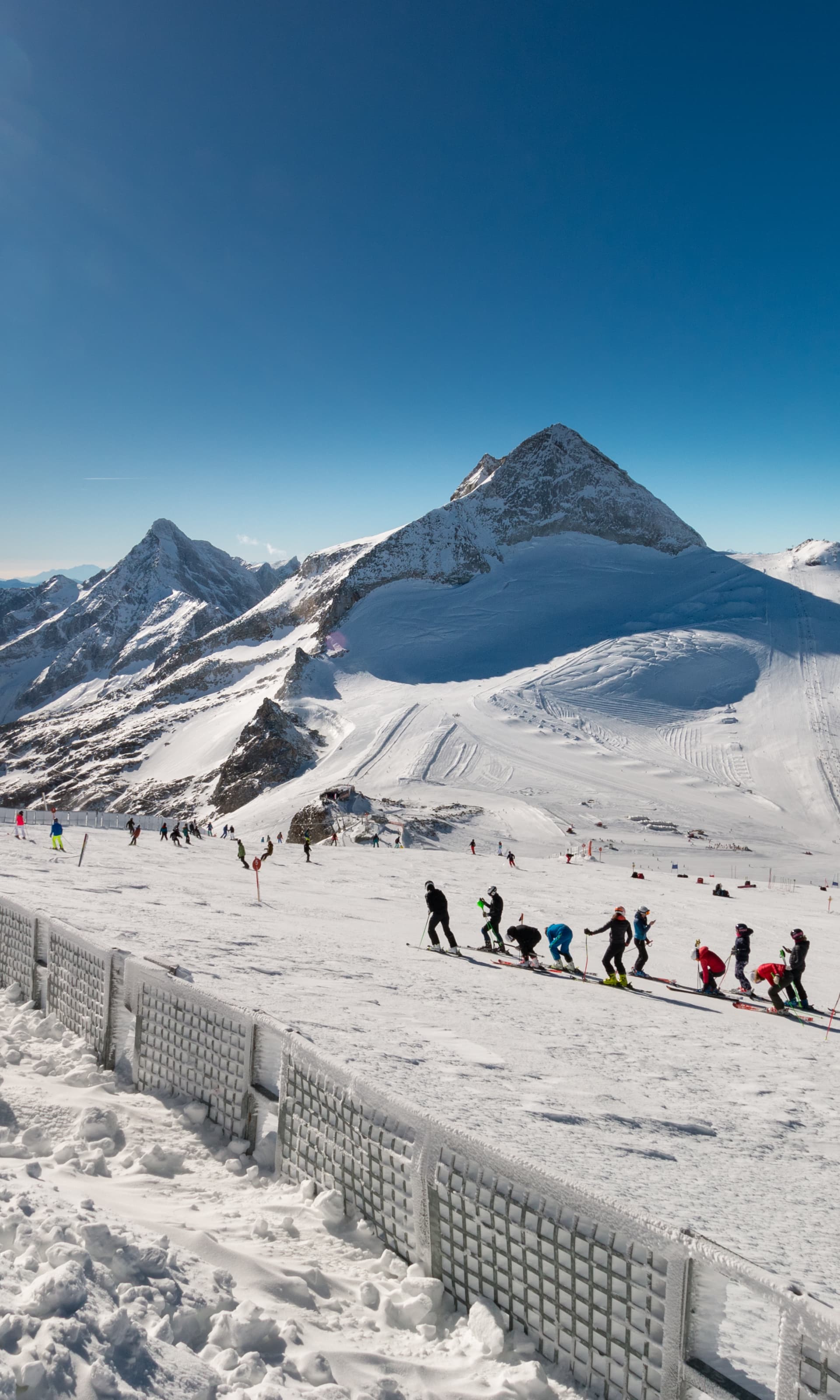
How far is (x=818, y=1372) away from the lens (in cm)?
262

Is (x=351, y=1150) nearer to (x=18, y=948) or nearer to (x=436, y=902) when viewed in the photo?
(x=18, y=948)

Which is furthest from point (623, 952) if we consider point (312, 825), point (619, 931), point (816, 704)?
point (816, 704)

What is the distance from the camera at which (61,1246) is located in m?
3.48

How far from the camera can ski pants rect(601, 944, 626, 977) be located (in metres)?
13.1

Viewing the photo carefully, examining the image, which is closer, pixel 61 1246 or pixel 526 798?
pixel 61 1246

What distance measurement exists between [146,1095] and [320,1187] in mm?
2131

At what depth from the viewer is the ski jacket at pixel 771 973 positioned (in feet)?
41.7

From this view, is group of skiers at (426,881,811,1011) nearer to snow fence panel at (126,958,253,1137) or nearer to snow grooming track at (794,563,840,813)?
snow fence panel at (126,958,253,1137)

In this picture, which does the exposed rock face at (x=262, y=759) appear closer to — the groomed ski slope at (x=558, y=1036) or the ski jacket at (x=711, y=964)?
the groomed ski slope at (x=558, y=1036)

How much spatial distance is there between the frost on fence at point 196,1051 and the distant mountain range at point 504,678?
120 ft

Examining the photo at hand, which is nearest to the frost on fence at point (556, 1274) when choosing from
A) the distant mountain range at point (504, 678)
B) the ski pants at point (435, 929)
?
the ski pants at point (435, 929)

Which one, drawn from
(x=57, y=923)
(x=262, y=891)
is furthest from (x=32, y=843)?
(x=57, y=923)

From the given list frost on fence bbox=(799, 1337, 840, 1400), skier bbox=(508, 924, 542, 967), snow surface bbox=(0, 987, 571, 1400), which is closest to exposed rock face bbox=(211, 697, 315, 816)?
skier bbox=(508, 924, 542, 967)

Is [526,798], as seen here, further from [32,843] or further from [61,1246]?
[61,1246]
